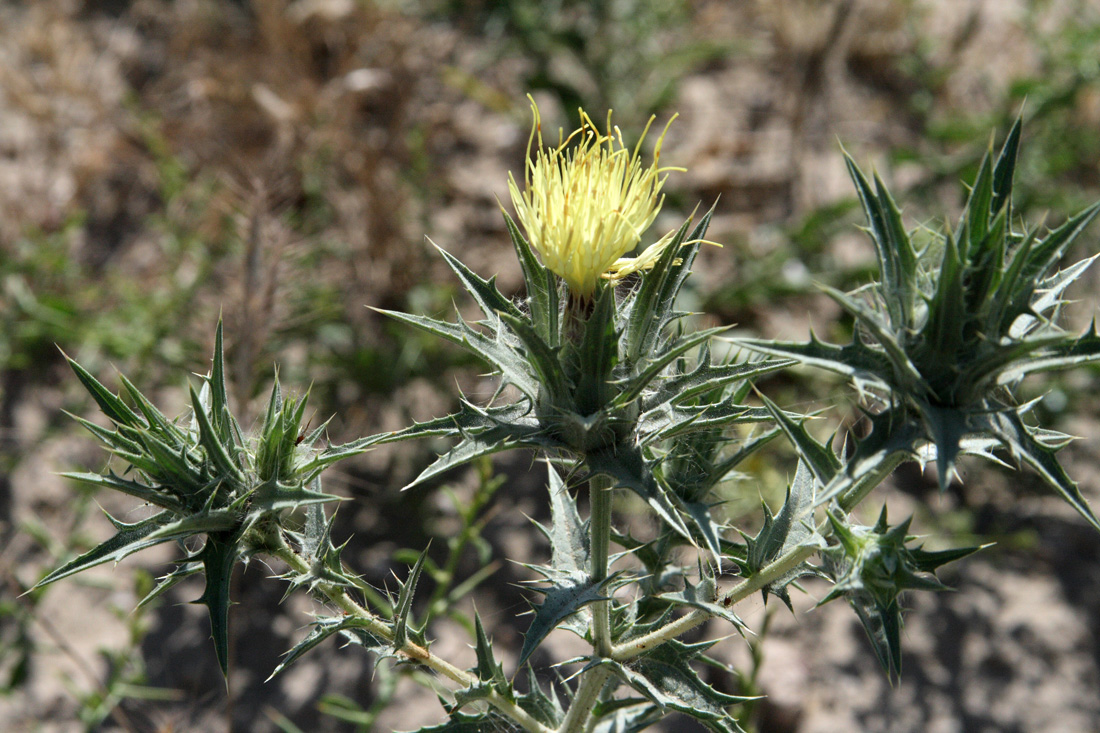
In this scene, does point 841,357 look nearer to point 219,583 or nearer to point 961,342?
point 961,342

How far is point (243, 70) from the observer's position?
4.50m

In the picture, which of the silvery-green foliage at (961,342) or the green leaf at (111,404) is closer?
the silvery-green foliage at (961,342)

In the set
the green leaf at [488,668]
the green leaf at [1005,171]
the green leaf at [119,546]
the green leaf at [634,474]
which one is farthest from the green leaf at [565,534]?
the green leaf at [1005,171]

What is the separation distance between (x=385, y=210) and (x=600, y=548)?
9.32 ft

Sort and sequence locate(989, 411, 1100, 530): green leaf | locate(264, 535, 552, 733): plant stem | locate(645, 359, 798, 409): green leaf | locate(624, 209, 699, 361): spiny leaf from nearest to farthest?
locate(989, 411, 1100, 530): green leaf → locate(645, 359, 798, 409): green leaf → locate(624, 209, 699, 361): spiny leaf → locate(264, 535, 552, 733): plant stem

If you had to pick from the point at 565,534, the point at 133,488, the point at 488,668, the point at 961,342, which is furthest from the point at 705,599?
the point at 133,488

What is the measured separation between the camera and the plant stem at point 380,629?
1557mm

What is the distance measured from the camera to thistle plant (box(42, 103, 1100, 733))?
1.30 meters

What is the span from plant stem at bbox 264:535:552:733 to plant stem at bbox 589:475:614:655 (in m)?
0.23

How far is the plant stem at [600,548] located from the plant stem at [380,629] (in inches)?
9.0

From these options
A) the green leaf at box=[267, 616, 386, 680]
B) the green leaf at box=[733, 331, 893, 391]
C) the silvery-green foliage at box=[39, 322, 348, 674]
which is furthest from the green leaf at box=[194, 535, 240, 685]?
the green leaf at box=[733, 331, 893, 391]

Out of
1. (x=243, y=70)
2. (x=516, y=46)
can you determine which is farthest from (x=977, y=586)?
(x=243, y=70)

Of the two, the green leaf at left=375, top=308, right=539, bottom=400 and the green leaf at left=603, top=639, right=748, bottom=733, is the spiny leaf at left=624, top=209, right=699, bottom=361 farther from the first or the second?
the green leaf at left=603, top=639, right=748, bottom=733

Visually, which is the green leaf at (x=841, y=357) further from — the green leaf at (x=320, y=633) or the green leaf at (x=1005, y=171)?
the green leaf at (x=320, y=633)
